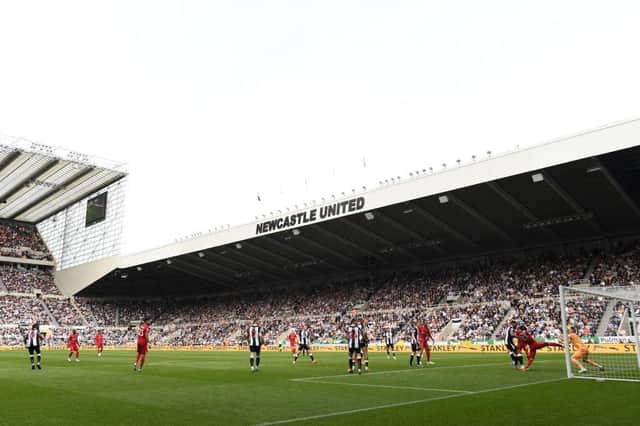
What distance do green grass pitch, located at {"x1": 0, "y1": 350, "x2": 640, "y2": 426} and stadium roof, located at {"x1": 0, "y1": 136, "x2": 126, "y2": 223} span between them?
39.0m

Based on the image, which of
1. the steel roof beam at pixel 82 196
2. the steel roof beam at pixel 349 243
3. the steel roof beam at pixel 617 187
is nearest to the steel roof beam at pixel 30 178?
the steel roof beam at pixel 82 196

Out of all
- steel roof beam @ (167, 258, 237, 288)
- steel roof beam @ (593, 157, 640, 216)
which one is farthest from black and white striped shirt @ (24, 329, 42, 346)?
steel roof beam @ (167, 258, 237, 288)

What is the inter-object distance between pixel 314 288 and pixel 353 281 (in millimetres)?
5092

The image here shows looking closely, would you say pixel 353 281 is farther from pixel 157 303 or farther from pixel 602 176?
pixel 157 303

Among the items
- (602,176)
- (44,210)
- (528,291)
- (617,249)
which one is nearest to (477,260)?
(528,291)

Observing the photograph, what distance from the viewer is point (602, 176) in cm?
3020

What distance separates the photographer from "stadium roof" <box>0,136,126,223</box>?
5031 cm

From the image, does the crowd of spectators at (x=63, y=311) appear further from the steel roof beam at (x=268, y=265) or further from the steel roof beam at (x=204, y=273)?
the steel roof beam at (x=268, y=265)

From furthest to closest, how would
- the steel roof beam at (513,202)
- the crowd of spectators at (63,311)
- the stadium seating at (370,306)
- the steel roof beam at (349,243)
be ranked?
the crowd of spectators at (63,311), the steel roof beam at (349,243), the stadium seating at (370,306), the steel roof beam at (513,202)

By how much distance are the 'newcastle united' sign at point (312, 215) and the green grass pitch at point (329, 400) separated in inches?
874

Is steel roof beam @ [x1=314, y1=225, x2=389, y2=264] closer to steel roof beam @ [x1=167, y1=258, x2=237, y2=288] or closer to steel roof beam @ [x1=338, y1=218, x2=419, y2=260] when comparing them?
steel roof beam @ [x1=338, y1=218, x2=419, y2=260]

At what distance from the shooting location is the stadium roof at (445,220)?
2955 centimetres

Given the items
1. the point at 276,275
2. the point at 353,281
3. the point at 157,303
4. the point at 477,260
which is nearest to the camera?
the point at 477,260

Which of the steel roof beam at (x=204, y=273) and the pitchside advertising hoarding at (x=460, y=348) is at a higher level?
the steel roof beam at (x=204, y=273)
